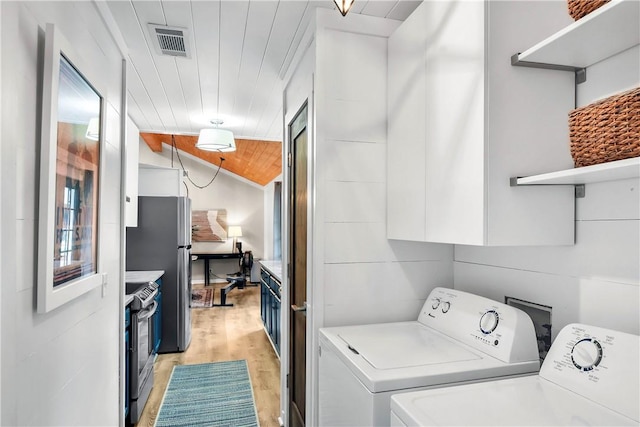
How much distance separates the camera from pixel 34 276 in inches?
44.6

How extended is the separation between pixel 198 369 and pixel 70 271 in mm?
2688

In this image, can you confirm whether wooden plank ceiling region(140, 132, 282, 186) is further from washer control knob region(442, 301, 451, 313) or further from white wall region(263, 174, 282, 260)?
washer control knob region(442, 301, 451, 313)

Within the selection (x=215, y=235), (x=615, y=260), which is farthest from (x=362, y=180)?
(x=215, y=235)

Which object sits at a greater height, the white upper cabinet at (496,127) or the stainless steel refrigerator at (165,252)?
the white upper cabinet at (496,127)

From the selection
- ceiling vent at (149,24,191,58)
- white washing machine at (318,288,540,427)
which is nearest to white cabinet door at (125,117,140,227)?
ceiling vent at (149,24,191,58)

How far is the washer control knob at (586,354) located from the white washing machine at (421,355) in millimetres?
185

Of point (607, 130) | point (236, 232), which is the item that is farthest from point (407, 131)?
point (236, 232)

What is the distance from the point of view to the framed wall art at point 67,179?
1.14m

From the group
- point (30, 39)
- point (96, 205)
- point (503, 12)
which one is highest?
point (503, 12)

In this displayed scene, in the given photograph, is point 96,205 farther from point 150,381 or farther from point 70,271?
point 150,381

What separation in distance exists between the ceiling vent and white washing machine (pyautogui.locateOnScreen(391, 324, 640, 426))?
76.0 inches

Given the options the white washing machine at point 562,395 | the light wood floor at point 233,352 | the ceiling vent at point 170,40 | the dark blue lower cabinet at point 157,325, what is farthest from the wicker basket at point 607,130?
the dark blue lower cabinet at point 157,325

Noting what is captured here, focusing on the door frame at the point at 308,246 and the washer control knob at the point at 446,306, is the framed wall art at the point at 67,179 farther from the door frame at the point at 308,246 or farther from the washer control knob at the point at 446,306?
the washer control knob at the point at 446,306

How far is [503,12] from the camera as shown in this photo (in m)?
1.23
